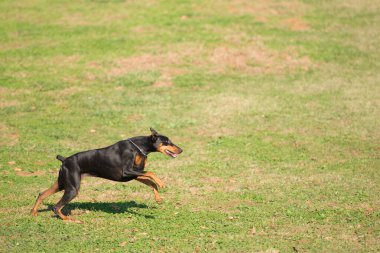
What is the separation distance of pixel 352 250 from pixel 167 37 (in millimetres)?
23209

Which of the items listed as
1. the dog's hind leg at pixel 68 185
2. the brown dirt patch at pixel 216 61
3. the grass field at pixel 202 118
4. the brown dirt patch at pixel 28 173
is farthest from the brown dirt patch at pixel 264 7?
the dog's hind leg at pixel 68 185

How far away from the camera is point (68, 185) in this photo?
14172 millimetres

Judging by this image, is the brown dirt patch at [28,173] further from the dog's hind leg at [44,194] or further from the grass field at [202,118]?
the dog's hind leg at [44,194]

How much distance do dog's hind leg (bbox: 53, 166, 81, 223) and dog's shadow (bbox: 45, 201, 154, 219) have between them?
64 centimetres

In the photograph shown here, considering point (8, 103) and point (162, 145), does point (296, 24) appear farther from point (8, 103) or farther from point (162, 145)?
point (162, 145)

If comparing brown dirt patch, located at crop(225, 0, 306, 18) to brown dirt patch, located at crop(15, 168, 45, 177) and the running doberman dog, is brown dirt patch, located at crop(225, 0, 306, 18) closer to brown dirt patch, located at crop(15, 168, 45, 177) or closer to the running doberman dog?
brown dirt patch, located at crop(15, 168, 45, 177)

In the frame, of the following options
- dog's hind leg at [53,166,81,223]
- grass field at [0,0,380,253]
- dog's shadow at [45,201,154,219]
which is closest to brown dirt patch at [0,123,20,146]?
grass field at [0,0,380,253]

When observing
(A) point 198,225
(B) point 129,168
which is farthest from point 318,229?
(B) point 129,168

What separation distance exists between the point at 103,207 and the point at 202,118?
10164 millimetres

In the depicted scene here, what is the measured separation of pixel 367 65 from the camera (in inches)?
1242

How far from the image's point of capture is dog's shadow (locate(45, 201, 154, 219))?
1496cm

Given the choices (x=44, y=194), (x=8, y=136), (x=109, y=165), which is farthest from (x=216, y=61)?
(x=44, y=194)

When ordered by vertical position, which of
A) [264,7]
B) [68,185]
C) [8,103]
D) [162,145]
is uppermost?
[264,7]

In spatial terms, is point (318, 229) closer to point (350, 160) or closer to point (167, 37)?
point (350, 160)
